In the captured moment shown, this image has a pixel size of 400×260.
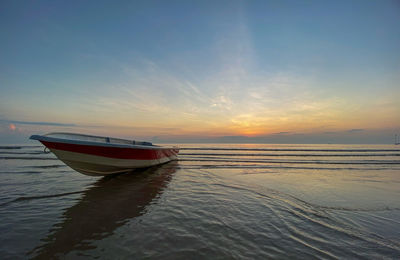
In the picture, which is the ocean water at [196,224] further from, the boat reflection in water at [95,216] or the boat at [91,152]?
the boat at [91,152]

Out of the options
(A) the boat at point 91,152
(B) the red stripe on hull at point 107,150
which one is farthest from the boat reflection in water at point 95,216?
(B) the red stripe on hull at point 107,150

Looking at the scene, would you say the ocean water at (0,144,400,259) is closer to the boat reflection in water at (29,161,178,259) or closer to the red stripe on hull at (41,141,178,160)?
the boat reflection in water at (29,161,178,259)

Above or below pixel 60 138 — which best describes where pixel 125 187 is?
below

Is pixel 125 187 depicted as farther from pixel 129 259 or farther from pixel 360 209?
pixel 360 209

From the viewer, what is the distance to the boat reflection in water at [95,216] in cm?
253

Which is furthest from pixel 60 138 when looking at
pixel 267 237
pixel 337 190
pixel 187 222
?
pixel 337 190

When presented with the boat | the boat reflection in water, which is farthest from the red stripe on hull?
the boat reflection in water

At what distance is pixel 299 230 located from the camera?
10.3 feet

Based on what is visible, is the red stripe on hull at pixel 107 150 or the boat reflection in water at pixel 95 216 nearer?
the boat reflection in water at pixel 95 216

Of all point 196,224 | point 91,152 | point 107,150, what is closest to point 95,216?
point 196,224

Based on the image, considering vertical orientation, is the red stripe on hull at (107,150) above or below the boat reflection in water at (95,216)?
above

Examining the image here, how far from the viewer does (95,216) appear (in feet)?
12.0

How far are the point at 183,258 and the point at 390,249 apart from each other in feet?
10.5

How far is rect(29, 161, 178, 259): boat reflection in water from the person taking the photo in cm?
253
